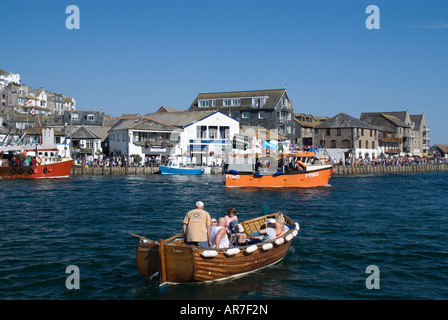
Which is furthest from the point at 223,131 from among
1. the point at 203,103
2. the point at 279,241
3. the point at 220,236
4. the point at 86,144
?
the point at 220,236

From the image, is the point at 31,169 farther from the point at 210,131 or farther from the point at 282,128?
the point at 282,128

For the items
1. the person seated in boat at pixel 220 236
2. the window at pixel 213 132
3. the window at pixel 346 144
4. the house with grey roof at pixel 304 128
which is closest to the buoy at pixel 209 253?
Answer: the person seated in boat at pixel 220 236

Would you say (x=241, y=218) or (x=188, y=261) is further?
(x=241, y=218)

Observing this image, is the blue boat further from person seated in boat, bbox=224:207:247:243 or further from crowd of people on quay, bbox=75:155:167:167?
person seated in boat, bbox=224:207:247:243

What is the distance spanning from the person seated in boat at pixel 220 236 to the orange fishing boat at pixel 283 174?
2971 cm

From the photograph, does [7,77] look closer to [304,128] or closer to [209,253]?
[304,128]

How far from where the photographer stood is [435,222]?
25.9m

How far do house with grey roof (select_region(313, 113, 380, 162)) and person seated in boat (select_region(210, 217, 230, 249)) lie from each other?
257 feet

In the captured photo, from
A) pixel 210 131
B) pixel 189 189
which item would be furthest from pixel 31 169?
pixel 210 131

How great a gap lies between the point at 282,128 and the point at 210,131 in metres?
19.2

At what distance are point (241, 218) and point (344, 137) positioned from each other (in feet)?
229

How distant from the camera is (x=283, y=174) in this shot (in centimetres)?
4400

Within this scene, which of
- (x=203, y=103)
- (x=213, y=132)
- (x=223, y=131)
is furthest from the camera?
(x=203, y=103)

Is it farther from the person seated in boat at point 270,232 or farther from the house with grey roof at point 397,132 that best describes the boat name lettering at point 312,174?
the house with grey roof at point 397,132
